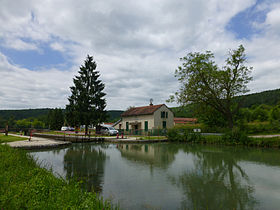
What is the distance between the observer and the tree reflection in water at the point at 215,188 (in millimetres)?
5609

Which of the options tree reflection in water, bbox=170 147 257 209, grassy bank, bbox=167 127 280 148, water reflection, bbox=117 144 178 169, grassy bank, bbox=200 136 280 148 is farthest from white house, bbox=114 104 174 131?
tree reflection in water, bbox=170 147 257 209

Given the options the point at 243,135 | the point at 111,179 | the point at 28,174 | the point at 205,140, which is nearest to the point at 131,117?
the point at 205,140

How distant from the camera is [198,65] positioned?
80.5 feet

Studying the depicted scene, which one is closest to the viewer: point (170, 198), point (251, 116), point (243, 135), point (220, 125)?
point (170, 198)

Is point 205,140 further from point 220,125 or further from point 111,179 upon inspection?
point 111,179

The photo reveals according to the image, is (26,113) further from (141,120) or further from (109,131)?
(109,131)

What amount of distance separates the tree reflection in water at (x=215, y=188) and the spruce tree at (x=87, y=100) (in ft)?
85.2

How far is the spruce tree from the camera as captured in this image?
33500mm

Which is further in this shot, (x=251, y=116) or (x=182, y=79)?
(x=251, y=116)

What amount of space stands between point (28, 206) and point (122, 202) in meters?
2.73

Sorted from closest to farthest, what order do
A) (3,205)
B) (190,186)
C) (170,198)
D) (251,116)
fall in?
1. (3,205)
2. (170,198)
3. (190,186)
4. (251,116)

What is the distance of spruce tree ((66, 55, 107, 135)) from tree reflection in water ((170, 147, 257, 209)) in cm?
2596

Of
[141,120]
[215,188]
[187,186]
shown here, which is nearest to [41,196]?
[187,186]

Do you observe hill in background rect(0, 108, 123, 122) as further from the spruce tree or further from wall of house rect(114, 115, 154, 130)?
the spruce tree
